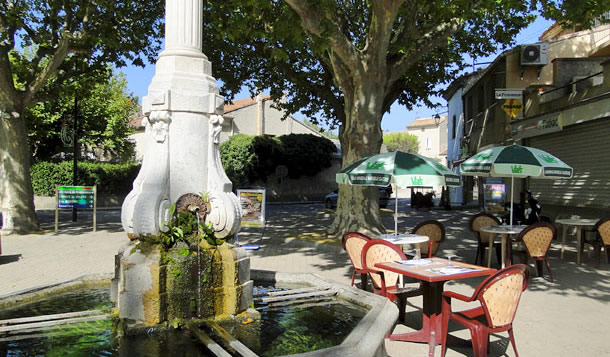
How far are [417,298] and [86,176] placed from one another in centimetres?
2787

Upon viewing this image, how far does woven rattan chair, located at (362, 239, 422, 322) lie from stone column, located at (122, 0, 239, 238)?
1.81 meters

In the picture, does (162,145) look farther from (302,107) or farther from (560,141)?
(302,107)

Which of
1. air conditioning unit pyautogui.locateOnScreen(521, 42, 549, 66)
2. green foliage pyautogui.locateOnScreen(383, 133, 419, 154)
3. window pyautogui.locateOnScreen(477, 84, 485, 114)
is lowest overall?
window pyautogui.locateOnScreen(477, 84, 485, 114)

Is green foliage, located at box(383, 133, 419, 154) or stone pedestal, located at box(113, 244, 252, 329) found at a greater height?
green foliage, located at box(383, 133, 419, 154)

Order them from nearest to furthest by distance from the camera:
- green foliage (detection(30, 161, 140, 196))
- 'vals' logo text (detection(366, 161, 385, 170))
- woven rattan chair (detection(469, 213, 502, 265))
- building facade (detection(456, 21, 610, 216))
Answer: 'vals' logo text (detection(366, 161, 385, 170)) < woven rattan chair (detection(469, 213, 502, 265)) < building facade (detection(456, 21, 610, 216)) < green foliage (detection(30, 161, 140, 196))

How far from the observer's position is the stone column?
199 inches

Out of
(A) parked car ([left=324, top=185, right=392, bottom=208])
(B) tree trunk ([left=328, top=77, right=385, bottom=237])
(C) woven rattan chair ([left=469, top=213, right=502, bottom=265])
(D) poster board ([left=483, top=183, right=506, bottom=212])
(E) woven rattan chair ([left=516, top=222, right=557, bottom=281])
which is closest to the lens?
(E) woven rattan chair ([left=516, top=222, right=557, bottom=281])

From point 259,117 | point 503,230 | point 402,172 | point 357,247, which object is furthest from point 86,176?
point 503,230

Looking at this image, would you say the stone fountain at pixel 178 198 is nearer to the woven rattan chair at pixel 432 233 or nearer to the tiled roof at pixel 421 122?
the woven rattan chair at pixel 432 233

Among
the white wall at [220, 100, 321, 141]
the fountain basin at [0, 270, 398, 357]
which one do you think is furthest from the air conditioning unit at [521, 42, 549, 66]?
the white wall at [220, 100, 321, 141]

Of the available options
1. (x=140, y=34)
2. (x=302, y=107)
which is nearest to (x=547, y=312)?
(x=140, y=34)

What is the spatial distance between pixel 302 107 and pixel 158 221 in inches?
657

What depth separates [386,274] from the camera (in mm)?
5773

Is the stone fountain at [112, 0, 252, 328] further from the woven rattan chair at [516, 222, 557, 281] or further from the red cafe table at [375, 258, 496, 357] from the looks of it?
the woven rattan chair at [516, 222, 557, 281]
